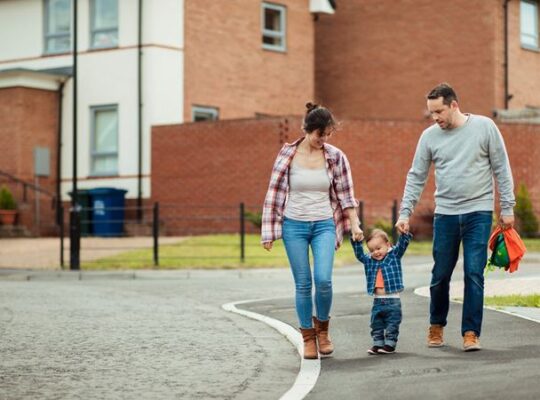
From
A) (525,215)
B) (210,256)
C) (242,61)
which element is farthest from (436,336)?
(242,61)

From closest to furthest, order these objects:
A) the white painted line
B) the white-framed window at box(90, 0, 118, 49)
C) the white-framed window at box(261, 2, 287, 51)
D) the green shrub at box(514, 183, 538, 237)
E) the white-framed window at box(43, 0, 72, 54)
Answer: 1. the white painted line
2. the green shrub at box(514, 183, 538, 237)
3. the white-framed window at box(90, 0, 118, 49)
4. the white-framed window at box(43, 0, 72, 54)
5. the white-framed window at box(261, 2, 287, 51)

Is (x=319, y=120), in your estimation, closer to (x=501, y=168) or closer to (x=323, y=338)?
(x=501, y=168)

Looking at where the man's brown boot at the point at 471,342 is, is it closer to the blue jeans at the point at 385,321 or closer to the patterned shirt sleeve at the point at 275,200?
the blue jeans at the point at 385,321

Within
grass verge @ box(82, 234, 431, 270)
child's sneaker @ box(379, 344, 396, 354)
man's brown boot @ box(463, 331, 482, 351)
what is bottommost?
child's sneaker @ box(379, 344, 396, 354)

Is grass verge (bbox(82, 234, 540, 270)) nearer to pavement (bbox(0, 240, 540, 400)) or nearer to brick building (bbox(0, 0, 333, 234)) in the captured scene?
brick building (bbox(0, 0, 333, 234))

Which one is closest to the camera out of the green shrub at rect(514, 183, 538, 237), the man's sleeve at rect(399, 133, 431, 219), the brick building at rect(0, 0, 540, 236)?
the man's sleeve at rect(399, 133, 431, 219)

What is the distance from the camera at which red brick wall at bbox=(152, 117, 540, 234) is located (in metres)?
31.4

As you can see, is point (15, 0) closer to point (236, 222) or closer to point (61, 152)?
point (61, 152)

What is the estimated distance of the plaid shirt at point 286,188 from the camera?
379 inches

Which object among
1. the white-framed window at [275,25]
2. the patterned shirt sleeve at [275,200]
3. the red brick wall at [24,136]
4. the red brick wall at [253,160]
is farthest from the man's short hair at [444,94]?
the white-framed window at [275,25]

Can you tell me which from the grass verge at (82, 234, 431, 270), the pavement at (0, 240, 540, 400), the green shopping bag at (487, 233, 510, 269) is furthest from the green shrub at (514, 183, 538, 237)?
the green shopping bag at (487, 233, 510, 269)

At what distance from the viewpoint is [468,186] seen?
31.0 ft

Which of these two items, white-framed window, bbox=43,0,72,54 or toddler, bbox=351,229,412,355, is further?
white-framed window, bbox=43,0,72,54

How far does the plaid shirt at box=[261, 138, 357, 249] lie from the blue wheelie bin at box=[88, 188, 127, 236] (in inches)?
892
